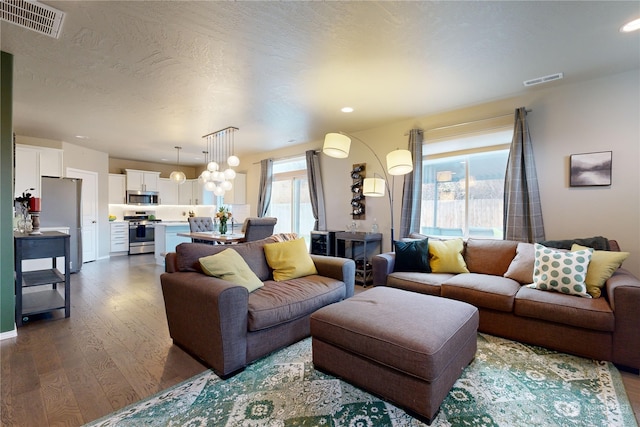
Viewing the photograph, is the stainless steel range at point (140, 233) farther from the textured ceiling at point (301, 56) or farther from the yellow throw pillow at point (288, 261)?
the yellow throw pillow at point (288, 261)

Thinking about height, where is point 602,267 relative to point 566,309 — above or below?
above

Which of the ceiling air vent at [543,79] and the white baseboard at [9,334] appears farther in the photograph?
the ceiling air vent at [543,79]

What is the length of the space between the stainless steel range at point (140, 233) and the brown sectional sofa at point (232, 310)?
5636 millimetres

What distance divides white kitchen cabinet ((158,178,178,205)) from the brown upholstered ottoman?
7.88m

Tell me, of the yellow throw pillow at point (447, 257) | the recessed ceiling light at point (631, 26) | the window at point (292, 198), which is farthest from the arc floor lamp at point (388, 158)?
the window at point (292, 198)

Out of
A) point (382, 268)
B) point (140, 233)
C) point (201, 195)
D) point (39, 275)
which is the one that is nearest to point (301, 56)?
point (382, 268)

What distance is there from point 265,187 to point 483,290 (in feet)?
16.6

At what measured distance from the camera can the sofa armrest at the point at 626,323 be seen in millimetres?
2019

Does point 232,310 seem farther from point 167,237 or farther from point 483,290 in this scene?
point 167,237

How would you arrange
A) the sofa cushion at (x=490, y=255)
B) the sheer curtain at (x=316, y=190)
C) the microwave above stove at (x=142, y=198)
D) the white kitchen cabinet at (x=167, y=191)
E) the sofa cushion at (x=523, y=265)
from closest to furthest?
the sofa cushion at (x=523, y=265)
the sofa cushion at (x=490, y=255)
the sheer curtain at (x=316, y=190)
the microwave above stove at (x=142, y=198)
the white kitchen cabinet at (x=167, y=191)

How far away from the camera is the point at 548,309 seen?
231cm

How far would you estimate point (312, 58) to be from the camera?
256 cm

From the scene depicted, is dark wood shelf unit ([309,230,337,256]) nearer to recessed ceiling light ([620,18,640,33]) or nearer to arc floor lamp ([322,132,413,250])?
arc floor lamp ([322,132,413,250])

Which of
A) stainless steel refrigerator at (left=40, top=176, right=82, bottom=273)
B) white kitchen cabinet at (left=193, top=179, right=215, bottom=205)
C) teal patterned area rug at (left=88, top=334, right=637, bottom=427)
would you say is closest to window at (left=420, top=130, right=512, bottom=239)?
teal patterned area rug at (left=88, top=334, right=637, bottom=427)
